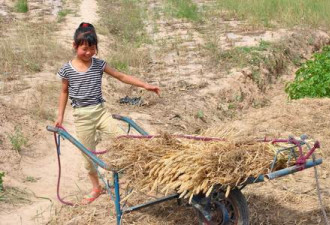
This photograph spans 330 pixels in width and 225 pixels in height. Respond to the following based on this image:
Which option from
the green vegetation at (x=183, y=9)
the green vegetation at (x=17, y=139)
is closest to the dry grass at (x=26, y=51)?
the green vegetation at (x=17, y=139)

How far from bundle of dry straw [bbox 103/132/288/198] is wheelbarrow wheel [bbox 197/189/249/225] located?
0.23 m

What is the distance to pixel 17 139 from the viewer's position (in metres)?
6.08

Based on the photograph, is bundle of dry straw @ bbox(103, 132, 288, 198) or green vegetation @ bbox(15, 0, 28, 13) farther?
green vegetation @ bbox(15, 0, 28, 13)

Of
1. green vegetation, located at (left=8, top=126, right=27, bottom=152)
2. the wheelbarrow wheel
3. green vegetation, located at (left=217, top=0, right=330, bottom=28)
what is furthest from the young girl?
green vegetation, located at (left=217, top=0, right=330, bottom=28)

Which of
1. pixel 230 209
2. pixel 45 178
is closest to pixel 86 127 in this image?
pixel 45 178

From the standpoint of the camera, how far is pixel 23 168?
19.0 ft

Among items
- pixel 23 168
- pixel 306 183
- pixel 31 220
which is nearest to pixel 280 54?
pixel 306 183

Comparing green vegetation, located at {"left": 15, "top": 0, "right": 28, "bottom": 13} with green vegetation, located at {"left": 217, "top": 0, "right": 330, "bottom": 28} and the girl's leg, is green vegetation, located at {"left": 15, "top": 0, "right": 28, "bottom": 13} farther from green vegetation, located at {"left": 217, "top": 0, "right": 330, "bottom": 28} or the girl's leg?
the girl's leg

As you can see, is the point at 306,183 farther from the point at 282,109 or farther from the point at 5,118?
the point at 5,118

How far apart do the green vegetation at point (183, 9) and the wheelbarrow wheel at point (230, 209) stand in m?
9.40

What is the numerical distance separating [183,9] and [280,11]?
2.40 metres

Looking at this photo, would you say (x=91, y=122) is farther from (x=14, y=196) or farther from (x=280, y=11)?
(x=280, y=11)

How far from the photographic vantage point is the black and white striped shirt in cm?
468

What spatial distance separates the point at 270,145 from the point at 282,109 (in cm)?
401
